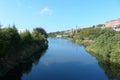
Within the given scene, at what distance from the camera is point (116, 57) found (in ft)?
119

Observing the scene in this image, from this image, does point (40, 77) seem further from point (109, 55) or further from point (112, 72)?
point (109, 55)

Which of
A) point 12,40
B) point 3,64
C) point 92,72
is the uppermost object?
point 12,40

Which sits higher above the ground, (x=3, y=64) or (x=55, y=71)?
(x=3, y=64)

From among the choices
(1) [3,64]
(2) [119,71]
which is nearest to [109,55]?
(2) [119,71]

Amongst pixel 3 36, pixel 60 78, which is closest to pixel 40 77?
pixel 60 78

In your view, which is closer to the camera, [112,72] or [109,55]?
[112,72]

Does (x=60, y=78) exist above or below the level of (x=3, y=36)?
below

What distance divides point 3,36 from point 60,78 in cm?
872

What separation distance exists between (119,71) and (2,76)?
15.4 m

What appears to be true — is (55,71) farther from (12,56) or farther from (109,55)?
(109,55)

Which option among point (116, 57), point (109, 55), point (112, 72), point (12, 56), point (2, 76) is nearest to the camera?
point (2, 76)

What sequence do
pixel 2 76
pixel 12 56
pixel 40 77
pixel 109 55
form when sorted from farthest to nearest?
1. pixel 109 55
2. pixel 12 56
3. pixel 40 77
4. pixel 2 76

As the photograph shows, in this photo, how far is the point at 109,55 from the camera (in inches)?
1550

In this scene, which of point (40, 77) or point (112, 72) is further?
point (112, 72)
